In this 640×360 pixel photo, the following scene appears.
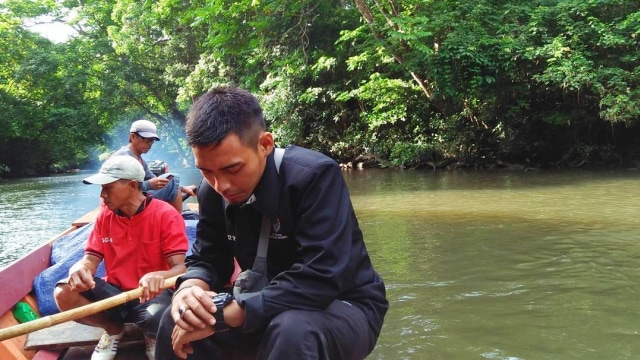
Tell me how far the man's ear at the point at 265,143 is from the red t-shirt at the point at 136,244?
1.20 meters

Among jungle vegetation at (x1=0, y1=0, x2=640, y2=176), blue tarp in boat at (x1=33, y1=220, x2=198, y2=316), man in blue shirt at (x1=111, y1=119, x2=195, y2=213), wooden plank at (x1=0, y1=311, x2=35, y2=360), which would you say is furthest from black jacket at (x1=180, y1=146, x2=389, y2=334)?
jungle vegetation at (x1=0, y1=0, x2=640, y2=176)

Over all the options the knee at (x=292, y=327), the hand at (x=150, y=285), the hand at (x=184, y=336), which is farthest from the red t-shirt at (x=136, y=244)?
the knee at (x=292, y=327)

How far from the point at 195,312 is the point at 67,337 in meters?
1.60

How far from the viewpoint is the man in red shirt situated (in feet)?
8.77

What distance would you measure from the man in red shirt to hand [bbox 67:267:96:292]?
0.09 meters

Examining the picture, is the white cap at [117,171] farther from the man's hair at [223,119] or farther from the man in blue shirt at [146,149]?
the man in blue shirt at [146,149]

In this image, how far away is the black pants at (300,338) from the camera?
155 cm

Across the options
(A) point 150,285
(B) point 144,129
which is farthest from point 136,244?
(B) point 144,129

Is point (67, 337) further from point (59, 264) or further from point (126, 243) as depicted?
point (59, 264)

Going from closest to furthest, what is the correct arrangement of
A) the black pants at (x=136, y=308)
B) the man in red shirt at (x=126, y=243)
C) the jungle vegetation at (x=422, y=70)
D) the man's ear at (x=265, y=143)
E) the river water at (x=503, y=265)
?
the man's ear at (x=265, y=143) < the black pants at (x=136, y=308) < the man in red shirt at (x=126, y=243) < the river water at (x=503, y=265) < the jungle vegetation at (x=422, y=70)

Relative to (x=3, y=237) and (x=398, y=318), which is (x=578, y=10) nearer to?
(x=398, y=318)

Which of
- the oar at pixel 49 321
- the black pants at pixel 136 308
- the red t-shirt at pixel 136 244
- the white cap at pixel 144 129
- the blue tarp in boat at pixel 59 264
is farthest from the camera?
the white cap at pixel 144 129

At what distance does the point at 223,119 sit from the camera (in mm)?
1688

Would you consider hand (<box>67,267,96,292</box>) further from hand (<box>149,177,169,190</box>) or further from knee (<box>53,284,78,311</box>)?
hand (<box>149,177,169,190</box>)
